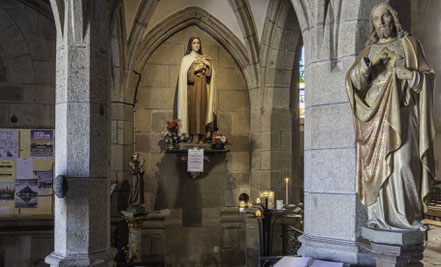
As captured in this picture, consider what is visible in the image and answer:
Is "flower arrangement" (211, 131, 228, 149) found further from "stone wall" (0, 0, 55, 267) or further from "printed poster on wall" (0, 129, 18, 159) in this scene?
"printed poster on wall" (0, 129, 18, 159)

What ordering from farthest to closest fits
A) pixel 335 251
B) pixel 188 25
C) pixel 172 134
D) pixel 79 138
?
pixel 188 25
pixel 172 134
pixel 79 138
pixel 335 251

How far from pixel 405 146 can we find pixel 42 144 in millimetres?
5576

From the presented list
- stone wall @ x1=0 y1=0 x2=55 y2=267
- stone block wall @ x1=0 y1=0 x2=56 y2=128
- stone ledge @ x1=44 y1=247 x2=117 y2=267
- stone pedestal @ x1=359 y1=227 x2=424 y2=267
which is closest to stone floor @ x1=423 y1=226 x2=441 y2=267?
stone pedestal @ x1=359 y1=227 x2=424 y2=267

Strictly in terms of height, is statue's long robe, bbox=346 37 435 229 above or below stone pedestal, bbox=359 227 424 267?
above

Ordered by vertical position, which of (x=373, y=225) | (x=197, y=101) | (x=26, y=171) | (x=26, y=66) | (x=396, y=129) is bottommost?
(x=373, y=225)

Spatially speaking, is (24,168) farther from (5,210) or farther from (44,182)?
(5,210)

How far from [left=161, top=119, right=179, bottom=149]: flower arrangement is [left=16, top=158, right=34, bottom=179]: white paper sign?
7.11ft

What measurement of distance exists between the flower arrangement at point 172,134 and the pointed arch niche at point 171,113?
0.65 metres

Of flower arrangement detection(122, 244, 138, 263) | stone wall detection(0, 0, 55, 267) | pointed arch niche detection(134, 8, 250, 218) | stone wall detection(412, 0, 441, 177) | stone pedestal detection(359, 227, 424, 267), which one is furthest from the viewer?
stone wall detection(412, 0, 441, 177)

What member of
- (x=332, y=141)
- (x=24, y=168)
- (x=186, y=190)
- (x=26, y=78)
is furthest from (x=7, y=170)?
(x=332, y=141)

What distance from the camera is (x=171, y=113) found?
7695mm

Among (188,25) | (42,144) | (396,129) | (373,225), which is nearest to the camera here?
(396,129)

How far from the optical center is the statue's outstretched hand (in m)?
2.90

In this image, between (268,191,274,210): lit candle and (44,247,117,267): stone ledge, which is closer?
(44,247,117,267): stone ledge
